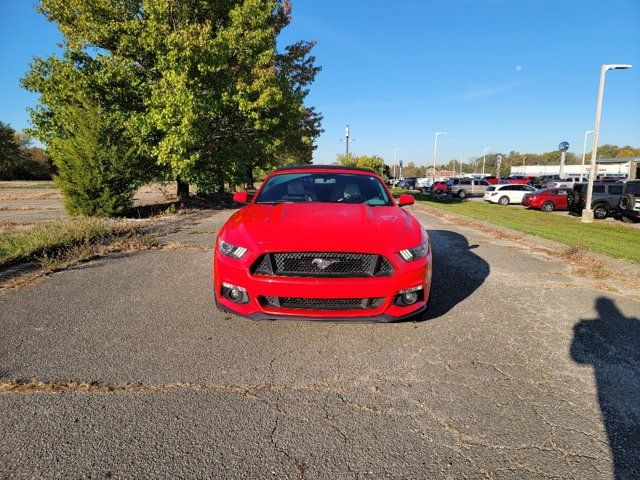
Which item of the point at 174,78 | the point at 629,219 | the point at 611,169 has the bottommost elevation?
the point at 629,219

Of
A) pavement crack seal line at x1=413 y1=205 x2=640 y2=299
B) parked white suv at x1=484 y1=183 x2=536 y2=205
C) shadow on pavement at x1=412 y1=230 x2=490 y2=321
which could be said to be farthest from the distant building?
shadow on pavement at x1=412 y1=230 x2=490 y2=321

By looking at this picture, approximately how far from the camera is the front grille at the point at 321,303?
3070 mm

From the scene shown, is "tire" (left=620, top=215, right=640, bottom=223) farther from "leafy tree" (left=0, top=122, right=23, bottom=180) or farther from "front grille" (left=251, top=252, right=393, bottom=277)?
"leafy tree" (left=0, top=122, right=23, bottom=180)

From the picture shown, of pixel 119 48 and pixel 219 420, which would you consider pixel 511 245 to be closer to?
pixel 219 420

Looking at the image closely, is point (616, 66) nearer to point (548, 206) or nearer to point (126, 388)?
point (548, 206)

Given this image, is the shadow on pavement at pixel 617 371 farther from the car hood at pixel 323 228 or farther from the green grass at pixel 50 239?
the green grass at pixel 50 239

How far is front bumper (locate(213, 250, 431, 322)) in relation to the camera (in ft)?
9.87

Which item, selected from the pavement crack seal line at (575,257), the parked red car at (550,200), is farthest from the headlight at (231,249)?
the parked red car at (550,200)

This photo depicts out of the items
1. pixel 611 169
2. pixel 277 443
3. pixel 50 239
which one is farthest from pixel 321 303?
pixel 611 169

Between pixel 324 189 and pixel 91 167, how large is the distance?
31.2ft

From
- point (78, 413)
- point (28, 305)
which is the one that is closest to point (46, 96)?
point (28, 305)

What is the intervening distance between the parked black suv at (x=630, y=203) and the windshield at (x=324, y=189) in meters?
15.6

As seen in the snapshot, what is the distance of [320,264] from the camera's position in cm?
309

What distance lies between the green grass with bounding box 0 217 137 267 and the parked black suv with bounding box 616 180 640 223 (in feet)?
59.9
